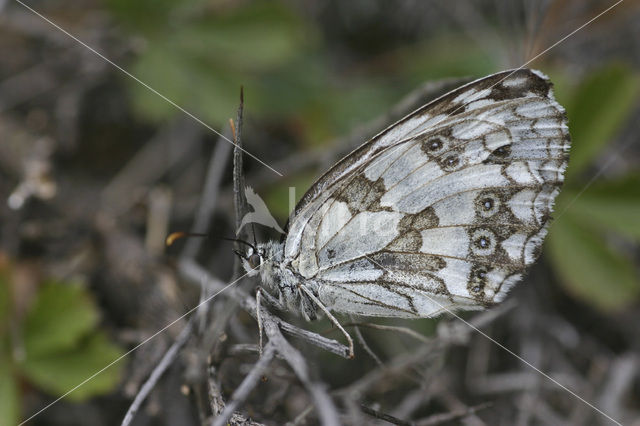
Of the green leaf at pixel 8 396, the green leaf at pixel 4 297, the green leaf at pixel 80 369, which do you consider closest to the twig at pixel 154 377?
the green leaf at pixel 80 369

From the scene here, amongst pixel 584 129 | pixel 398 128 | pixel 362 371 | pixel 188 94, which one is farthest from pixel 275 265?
pixel 584 129

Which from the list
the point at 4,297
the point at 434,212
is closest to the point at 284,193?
the point at 434,212

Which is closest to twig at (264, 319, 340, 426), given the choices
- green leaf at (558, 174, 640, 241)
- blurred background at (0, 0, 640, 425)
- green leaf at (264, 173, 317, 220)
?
blurred background at (0, 0, 640, 425)

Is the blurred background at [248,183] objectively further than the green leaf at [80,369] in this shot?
Yes

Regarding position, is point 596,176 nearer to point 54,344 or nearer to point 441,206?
point 441,206

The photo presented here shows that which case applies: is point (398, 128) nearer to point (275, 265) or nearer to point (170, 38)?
point (275, 265)

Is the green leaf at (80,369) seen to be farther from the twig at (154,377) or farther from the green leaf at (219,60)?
the green leaf at (219,60)

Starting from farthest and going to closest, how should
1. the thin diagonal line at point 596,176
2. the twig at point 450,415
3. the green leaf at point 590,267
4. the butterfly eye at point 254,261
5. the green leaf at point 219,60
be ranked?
the green leaf at point 219,60, the thin diagonal line at point 596,176, the green leaf at point 590,267, the butterfly eye at point 254,261, the twig at point 450,415
